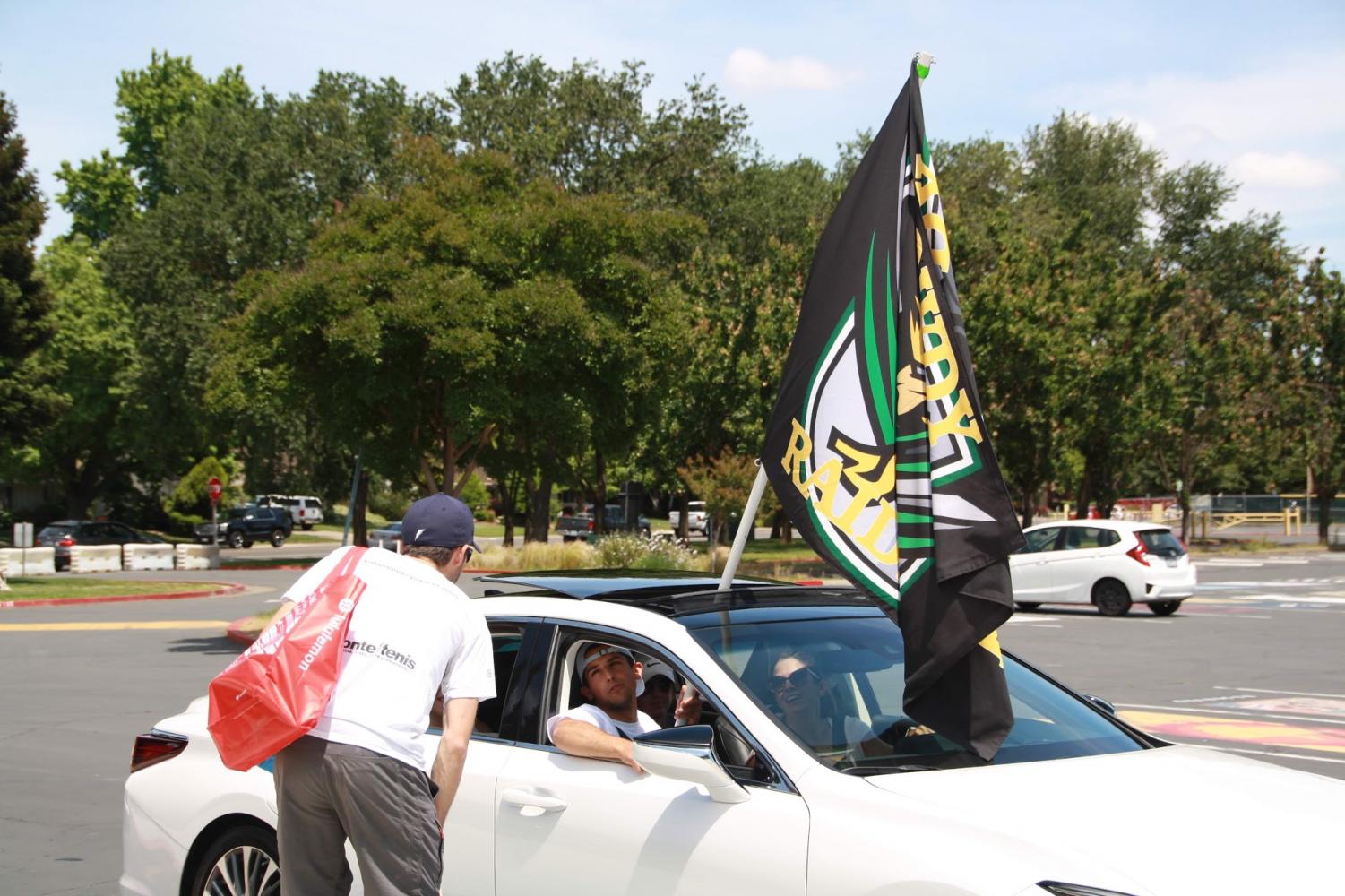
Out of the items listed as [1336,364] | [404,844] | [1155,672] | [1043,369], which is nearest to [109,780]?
[404,844]

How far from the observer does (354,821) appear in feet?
12.0

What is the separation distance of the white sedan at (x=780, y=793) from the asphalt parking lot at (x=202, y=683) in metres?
2.76

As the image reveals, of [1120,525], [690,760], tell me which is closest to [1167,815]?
[690,760]

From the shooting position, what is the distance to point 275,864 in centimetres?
482

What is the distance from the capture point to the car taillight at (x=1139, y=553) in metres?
23.2

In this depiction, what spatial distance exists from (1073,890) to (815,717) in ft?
3.91

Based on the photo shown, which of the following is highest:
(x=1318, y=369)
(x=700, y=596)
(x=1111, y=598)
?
(x=1318, y=369)

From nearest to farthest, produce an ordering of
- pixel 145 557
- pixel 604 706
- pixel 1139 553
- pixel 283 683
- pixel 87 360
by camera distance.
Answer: pixel 283 683 < pixel 604 706 < pixel 1139 553 < pixel 145 557 < pixel 87 360

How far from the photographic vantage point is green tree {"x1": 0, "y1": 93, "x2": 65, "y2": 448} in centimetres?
3509

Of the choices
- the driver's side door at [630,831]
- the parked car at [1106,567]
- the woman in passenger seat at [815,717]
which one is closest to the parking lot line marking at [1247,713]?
the woman in passenger seat at [815,717]

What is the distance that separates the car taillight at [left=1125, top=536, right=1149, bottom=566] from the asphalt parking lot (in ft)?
3.39

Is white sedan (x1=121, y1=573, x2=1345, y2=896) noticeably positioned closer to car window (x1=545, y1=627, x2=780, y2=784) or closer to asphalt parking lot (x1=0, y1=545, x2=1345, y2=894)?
car window (x1=545, y1=627, x2=780, y2=784)

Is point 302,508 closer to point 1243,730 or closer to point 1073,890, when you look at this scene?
point 1243,730

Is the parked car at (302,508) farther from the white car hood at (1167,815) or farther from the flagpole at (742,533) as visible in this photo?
the white car hood at (1167,815)
